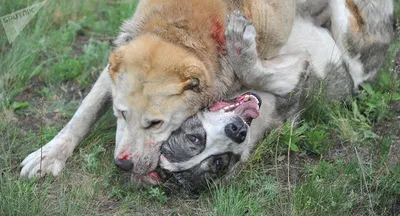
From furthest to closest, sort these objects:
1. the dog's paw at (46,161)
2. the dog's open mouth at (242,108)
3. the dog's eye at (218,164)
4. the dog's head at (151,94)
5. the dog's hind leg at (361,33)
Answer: the dog's hind leg at (361,33) → the dog's paw at (46,161) → the dog's open mouth at (242,108) → the dog's eye at (218,164) → the dog's head at (151,94)

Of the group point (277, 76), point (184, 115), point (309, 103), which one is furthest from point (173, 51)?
point (309, 103)

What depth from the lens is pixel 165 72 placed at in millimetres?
3979

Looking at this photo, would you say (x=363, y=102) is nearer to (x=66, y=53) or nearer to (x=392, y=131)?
(x=392, y=131)

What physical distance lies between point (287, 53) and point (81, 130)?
1535 mm

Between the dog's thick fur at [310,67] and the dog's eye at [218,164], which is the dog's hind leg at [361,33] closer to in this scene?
the dog's thick fur at [310,67]

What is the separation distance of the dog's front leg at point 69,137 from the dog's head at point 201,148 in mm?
730

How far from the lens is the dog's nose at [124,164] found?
4062 mm

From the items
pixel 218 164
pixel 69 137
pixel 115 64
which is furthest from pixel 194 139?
pixel 69 137

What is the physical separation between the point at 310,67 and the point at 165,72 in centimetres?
132

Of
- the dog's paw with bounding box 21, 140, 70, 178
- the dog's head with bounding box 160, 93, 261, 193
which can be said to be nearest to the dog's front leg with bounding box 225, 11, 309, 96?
the dog's head with bounding box 160, 93, 261, 193

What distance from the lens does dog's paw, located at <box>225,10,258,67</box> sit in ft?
13.9

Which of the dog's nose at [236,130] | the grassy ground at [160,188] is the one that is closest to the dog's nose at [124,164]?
the grassy ground at [160,188]

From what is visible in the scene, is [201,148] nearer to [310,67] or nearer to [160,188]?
[160,188]

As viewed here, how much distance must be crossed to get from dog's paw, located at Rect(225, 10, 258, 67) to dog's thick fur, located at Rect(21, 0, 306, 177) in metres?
0.07
